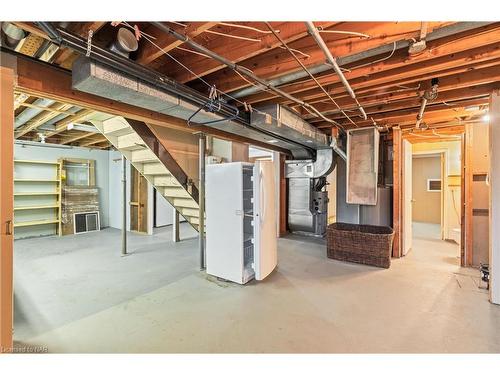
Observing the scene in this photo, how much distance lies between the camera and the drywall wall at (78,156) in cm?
536

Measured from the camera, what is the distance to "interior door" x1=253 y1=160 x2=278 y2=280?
282 cm

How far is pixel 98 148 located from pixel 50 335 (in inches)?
217

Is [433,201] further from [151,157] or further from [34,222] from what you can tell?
[34,222]

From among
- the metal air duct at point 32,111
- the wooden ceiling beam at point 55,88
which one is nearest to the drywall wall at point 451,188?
the wooden ceiling beam at point 55,88

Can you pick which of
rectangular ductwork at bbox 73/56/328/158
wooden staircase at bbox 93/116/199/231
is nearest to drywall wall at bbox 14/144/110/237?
wooden staircase at bbox 93/116/199/231

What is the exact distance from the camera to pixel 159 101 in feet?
6.87

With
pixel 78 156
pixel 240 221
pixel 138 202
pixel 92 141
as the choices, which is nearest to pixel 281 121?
pixel 240 221

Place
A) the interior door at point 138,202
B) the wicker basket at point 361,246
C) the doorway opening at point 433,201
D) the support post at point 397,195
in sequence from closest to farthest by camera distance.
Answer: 1. the wicker basket at point 361,246
2. the support post at point 397,195
3. the doorway opening at point 433,201
4. the interior door at point 138,202

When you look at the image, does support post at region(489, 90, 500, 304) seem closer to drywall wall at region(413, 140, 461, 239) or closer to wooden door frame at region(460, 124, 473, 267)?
wooden door frame at region(460, 124, 473, 267)

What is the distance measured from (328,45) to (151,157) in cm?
276

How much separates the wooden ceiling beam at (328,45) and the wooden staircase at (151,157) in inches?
54.7

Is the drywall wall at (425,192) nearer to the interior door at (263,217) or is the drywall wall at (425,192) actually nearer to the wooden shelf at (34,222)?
the interior door at (263,217)
